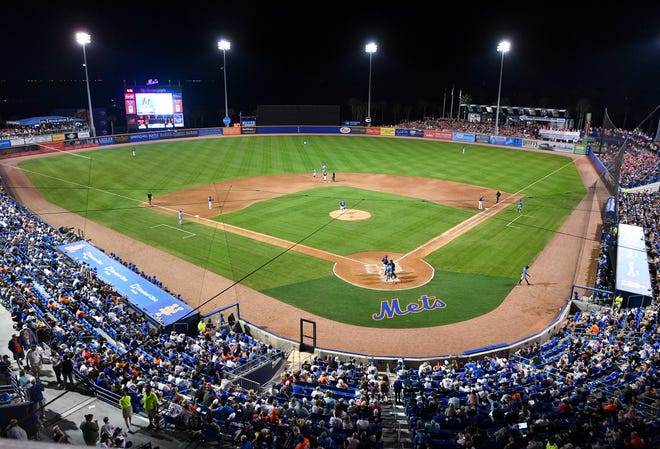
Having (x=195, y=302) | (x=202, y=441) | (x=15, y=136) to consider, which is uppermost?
(x=15, y=136)

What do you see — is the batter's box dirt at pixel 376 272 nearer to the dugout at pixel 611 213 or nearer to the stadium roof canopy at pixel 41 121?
the dugout at pixel 611 213

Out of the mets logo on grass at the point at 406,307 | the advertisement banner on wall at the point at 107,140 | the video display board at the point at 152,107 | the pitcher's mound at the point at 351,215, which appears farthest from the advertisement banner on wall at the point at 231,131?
the mets logo on grass at the point at 406,307

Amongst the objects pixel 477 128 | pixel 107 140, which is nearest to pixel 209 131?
pixel 107 140

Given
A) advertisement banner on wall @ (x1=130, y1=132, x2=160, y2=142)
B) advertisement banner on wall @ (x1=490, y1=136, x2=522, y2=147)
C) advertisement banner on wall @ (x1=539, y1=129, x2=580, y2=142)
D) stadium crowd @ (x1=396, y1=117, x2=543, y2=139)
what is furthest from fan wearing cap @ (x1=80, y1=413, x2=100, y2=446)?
stadium crowd @ (x1=396, y1=117, x2=543, y2=139)

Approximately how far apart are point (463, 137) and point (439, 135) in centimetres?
416

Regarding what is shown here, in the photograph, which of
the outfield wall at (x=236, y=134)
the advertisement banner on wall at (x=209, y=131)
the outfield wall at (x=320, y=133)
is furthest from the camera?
the advertisement banner on wall at (x=209, y=131)

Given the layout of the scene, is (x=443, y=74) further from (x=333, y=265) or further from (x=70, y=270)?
(x=70, y=270)

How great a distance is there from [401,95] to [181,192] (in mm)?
101332

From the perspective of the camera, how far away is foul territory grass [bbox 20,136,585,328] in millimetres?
25094

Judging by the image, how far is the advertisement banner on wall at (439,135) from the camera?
8138cm

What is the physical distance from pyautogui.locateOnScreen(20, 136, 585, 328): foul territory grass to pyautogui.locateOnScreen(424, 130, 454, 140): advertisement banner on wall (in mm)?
9267

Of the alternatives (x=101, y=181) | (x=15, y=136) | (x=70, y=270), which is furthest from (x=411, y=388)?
(x=15, y=136)

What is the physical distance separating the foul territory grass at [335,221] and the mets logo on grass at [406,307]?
0.38 ft

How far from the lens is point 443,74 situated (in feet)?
429
